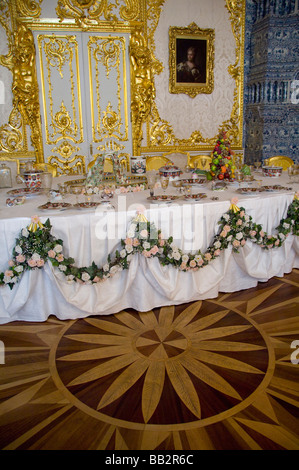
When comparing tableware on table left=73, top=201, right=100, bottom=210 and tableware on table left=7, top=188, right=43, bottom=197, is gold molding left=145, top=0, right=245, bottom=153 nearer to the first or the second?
tableware on table left=7, top=188, right=43, bottom=197

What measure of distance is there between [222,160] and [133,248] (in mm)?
1459

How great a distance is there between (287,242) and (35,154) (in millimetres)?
4114

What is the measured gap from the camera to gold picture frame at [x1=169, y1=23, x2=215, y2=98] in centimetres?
591

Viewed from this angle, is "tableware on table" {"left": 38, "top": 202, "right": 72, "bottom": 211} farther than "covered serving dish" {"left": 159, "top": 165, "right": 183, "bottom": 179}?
No

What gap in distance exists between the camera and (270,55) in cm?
570

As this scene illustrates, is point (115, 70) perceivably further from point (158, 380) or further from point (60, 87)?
point (158, 380)

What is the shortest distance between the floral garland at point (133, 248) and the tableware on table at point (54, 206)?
211mm

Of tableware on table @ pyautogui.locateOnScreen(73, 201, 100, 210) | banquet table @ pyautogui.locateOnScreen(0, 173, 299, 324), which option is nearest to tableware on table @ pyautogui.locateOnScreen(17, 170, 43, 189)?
banquet table @ pyautogui.locateOnScreen(0, 173, 299, 324)

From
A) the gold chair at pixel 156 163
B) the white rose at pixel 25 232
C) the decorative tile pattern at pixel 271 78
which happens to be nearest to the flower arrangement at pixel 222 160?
the gold chair at pixel 156 163

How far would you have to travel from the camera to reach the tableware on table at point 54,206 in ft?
9.05

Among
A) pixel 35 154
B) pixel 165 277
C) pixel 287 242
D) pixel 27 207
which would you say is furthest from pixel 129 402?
pixel 35 154

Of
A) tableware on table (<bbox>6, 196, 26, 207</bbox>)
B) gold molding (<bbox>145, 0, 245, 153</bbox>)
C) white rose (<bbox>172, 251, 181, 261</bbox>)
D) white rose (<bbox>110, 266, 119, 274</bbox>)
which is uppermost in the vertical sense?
gold molding (<bbox>145, 0, 245, 153</bbox>)

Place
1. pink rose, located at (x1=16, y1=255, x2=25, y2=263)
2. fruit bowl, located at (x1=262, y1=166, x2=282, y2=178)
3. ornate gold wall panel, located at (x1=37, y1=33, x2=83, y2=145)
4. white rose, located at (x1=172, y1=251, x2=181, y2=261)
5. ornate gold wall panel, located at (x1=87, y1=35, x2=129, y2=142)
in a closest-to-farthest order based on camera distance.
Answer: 1. pink rose, located at (x1=16, y1=255, x2=25, y2=263)
2. white rose, located at (x1=172, y1=251, x2=181, y2=261)
3. fruit bowl, located at (x1=262, y1=166, x2=282, y2=178)
4. ornate gold wall panel, located at (x1=37, y1=33, x2=83, y2=145)
5. ornate gold wall panel, located at (x1=87, y1=35, x2=129, y2=142)

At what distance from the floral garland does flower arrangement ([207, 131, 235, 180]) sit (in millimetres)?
724
